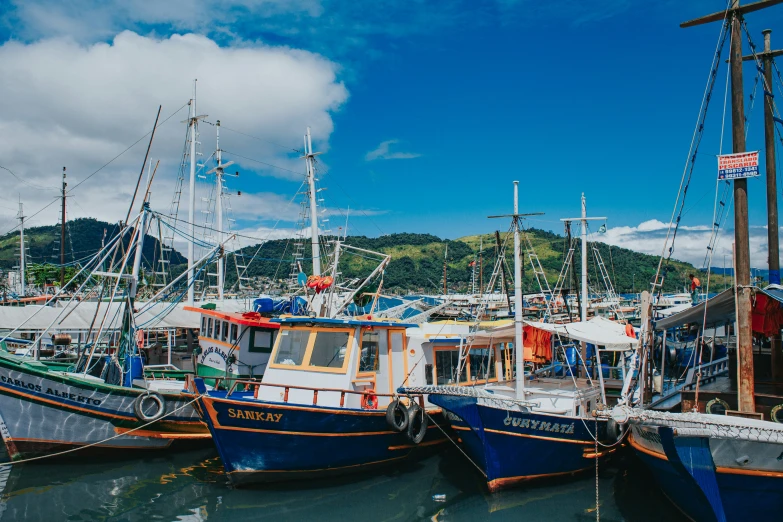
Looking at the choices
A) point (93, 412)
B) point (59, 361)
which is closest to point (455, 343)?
point (93, 412)

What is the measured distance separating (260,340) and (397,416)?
591 centimetres

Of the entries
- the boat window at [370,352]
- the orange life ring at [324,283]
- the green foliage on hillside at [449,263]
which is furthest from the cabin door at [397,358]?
the green foliage on hillside at [449,263]

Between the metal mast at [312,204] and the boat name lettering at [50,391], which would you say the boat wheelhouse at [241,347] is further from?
the metal mast at [312,204]

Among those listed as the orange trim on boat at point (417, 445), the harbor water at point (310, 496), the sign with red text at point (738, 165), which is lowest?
the harbor water at point (310, 496)

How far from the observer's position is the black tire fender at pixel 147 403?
14398 mm

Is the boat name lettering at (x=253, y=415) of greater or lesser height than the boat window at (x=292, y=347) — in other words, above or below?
below

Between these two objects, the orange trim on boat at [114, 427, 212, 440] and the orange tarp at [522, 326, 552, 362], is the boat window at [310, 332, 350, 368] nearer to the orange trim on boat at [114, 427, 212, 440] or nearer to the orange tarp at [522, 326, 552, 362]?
the orange trim on boat at [114, 427, 212, 440]

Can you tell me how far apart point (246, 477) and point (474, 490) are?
524 centimetres

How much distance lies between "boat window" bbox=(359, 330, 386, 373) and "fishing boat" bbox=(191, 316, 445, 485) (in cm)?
3

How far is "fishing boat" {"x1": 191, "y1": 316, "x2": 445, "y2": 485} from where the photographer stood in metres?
12.2

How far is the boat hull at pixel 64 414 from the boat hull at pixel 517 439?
7068mm

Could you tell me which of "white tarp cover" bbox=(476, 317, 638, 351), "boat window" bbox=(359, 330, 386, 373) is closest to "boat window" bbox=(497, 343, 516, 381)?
"white tarp cover" bbox=(476, 317, 638, 351)

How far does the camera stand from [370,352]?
14453mm

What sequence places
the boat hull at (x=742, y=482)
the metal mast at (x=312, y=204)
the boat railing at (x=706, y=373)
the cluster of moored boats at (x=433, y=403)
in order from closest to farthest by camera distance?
the boat hull at (x=742, y=482), the cluster of moored boats at (x=433, y=403), the boat railing at (x=706, y=373), the metal mast at (x=312, y=204)
